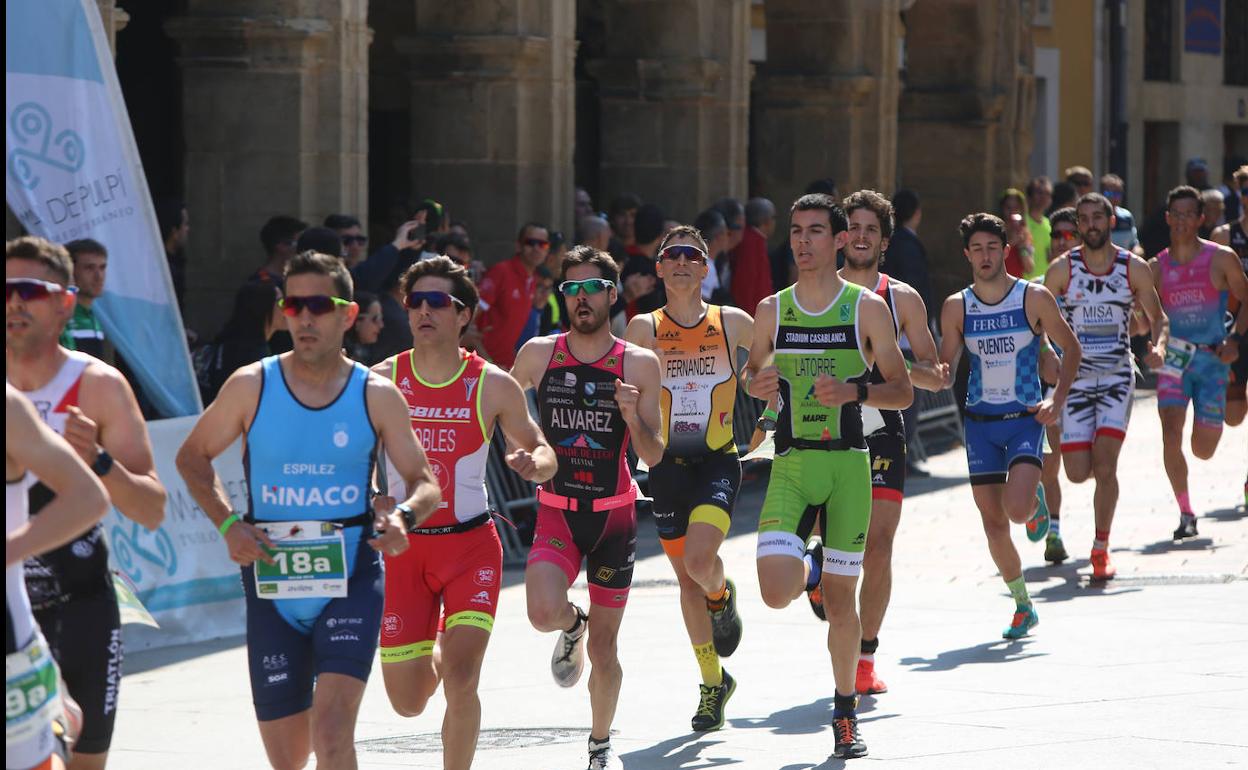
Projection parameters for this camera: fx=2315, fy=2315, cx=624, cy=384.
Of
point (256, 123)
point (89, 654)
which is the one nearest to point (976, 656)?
point (89, 654)

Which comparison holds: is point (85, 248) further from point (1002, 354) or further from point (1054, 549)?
point (1054, 549)

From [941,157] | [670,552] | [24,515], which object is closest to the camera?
[24,515]

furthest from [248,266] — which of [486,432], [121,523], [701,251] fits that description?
[486,432]

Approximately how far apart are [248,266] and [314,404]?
8.36 metres

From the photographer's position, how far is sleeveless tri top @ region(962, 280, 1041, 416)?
1077 centimetres

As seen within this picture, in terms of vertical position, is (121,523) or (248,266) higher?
(248,266)

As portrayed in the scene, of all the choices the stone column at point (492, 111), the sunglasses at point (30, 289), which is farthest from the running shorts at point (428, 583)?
the stone column at point (492, 111)

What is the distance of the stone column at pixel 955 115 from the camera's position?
86.1 feet

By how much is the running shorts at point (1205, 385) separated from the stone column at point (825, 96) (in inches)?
351

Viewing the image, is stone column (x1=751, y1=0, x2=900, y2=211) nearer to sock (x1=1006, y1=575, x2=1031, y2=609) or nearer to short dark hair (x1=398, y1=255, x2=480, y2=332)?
sock (x1=1006, y1=575, x2=1031, y2=609)

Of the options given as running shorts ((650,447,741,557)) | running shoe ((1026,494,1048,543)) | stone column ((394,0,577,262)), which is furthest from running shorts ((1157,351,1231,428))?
running shorts ((650,447,741,557))

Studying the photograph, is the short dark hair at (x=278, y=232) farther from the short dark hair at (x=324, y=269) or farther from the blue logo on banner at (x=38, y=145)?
the short dark hair at (x=324, y=269)

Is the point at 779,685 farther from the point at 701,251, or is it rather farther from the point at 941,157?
the point at 941,157

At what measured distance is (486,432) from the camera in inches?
297
